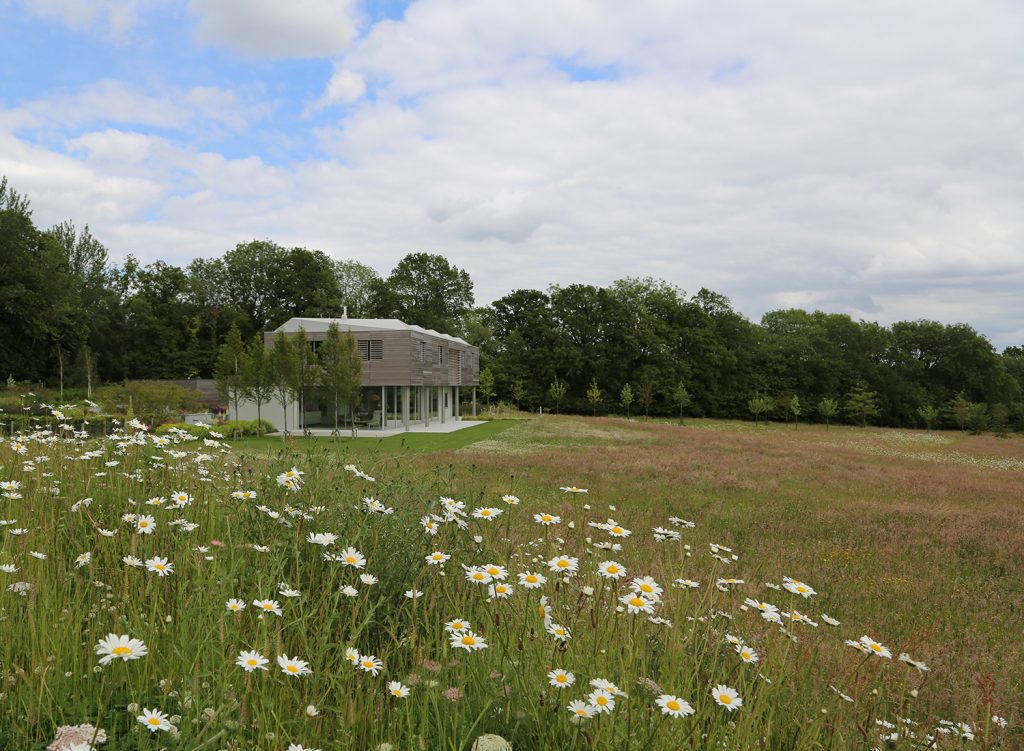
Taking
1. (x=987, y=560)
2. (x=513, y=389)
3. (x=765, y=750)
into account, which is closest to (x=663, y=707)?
(x=765, y=750)

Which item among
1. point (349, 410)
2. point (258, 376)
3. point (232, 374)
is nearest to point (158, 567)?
point (258, 376)

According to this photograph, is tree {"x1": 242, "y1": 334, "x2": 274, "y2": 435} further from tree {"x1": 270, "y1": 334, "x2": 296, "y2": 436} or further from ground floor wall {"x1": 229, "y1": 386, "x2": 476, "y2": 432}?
ground floor wall {"x1": 229, "y1": 386, "x2": 476, "y2": 432}

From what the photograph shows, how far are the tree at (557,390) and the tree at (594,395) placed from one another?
267 cm

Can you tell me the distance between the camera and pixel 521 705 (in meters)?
2.35

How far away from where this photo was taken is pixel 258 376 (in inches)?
1278

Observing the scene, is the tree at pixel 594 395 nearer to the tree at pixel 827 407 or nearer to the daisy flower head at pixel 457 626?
the tree at pixel 827 407

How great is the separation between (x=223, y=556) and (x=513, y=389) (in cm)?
6027

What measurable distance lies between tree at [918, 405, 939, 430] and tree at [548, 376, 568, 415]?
39316mm

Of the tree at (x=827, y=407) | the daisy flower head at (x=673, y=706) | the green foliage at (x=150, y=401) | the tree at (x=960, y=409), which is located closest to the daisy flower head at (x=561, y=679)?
the daisy flower head at (x=673, y=706)

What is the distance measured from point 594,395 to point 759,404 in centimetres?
1758

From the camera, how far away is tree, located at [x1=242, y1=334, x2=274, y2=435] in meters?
32.4

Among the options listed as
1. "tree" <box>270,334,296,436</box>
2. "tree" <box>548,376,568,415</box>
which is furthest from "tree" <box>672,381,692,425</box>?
"tree" <box>270,334,296,436</box>

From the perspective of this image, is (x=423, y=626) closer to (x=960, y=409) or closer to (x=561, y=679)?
(x=561, y=679)

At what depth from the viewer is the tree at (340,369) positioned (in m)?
33.3
